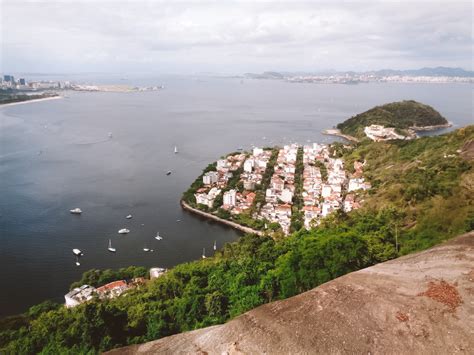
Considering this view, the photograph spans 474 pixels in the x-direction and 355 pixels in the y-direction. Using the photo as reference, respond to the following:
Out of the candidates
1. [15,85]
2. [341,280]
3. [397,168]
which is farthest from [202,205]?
[15,85]

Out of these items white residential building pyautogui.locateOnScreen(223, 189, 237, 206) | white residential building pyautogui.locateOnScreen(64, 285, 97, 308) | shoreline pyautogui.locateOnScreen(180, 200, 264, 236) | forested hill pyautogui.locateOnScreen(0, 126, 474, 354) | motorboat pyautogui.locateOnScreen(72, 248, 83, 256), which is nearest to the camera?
forested hill pyautogui.locateOnScreen(0, 126, 474, 354)

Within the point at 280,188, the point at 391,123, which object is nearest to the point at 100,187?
the point at 280,188

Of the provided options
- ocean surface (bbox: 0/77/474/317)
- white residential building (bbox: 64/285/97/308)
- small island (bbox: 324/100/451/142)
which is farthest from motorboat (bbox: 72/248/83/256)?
small island (bbox: 324/100/451/142)

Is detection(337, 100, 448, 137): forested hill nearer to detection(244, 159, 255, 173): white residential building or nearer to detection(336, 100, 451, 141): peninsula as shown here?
detection(336, 100, 451, 141): peninsula

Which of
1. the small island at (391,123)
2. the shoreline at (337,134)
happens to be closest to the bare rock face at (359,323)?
the small island at (391,123)

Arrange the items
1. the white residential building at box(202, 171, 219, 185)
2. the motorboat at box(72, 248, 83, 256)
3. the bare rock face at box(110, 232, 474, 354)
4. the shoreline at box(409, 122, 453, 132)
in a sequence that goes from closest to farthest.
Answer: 1. the bare rock face at box(110, 232, 474, 354)
2. the motorboat at box(72, 248, 83, 256)
3. the white residential building at box(202, 171, 219, 185)
4. the shoreline at box(409, 122, 453, 132)

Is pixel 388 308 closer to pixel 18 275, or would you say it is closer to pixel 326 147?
pixel 18 275
